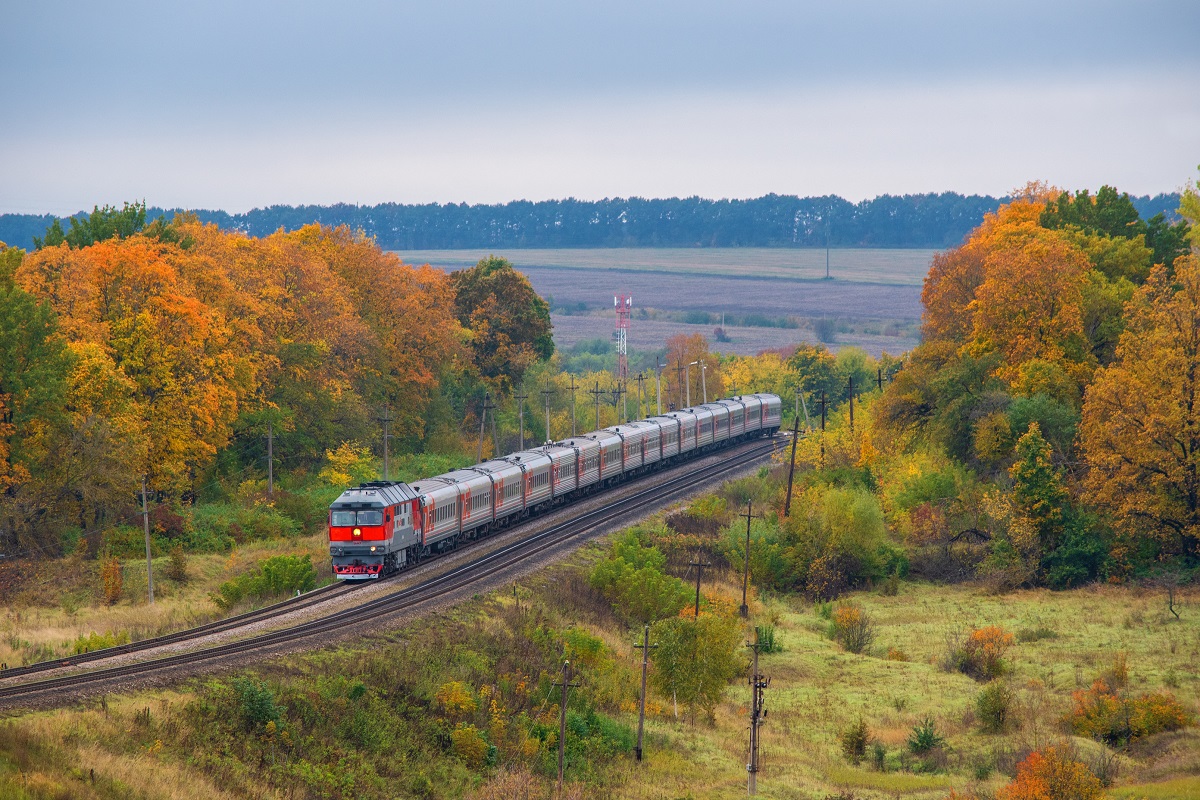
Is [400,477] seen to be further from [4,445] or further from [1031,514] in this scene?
[1031,514]

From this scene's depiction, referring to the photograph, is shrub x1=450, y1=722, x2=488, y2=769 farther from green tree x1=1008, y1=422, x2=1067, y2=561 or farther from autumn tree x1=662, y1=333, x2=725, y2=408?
autumn tree x1=662, y1=333, x2=725, y2=408

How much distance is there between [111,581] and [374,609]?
48.5 feet

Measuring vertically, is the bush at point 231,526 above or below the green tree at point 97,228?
below

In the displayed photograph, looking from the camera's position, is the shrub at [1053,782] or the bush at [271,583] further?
Result: the bush at [271,583]

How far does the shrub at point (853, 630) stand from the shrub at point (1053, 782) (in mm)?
19479

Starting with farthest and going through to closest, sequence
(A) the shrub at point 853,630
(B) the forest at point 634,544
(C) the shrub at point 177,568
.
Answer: (A) the shrub at point 853,630, (C) the shrub at point 177,568, (B) the forest at point 634,544

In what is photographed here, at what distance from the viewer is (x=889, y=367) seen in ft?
436

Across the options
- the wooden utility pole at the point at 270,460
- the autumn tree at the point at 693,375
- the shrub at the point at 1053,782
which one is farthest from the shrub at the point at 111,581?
the autumn tree at the point at 693,375

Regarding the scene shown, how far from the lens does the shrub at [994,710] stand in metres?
43.4

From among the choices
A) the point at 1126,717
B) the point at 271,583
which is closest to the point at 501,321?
the point at 271,583

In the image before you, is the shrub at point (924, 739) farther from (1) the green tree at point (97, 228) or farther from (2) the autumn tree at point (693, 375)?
(2) the autumn tree at point (693, 375)

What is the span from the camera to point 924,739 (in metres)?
42.8

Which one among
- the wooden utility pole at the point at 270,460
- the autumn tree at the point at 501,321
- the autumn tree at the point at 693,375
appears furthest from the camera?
the autumn tree at the point at 693,375

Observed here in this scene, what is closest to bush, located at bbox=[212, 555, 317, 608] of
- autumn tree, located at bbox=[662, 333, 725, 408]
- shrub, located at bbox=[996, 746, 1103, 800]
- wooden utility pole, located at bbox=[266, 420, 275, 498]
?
wooden utility pole, located at bbox=[266, 420, 275, 498]
